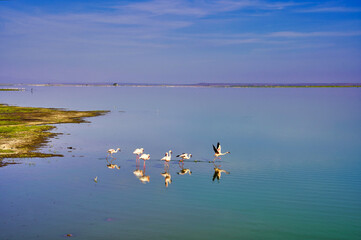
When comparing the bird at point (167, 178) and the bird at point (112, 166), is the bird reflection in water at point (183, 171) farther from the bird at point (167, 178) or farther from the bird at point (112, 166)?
the bird at point (112, 166)

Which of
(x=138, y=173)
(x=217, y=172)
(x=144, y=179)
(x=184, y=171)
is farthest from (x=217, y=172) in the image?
(x=138, y=173)

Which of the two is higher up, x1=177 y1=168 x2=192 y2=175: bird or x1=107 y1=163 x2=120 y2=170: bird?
x1=177 y1=168 x2=192 y2=175: bird

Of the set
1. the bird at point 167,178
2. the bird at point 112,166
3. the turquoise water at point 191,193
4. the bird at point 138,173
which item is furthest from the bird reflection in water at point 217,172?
the bird at point 112,166

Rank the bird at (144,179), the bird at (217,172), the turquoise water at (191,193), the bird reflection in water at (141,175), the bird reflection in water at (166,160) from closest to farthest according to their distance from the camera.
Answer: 1. the turquoise water at (191,193)
2. the bird at (144,179)
3. the bird reflection in water at (141,175)
4. the bird at (217,172)
5. the bird reflection in water at (166,160)

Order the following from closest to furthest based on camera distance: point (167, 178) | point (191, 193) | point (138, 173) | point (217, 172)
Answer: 1. point (191, 193)
2. point (167, 178)
3. point (138, 173)
4. point (217, 172)

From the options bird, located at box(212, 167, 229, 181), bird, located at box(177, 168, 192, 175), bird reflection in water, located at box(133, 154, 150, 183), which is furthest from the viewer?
bird, located at box(177, 168, 192, 175)

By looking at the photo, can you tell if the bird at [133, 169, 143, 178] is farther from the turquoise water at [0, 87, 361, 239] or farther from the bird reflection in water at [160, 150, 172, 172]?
the bird reflection in water at [160, 150, 172, 172]

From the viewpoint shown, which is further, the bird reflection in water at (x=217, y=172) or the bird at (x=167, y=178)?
the bird reflection in water at (x=217, y=172)

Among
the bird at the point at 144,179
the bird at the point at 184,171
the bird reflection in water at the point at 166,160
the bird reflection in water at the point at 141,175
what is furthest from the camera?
the bird reflection in water at the point at 166,160

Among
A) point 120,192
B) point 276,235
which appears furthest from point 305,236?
point 120,192

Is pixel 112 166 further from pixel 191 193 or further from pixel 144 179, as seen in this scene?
pixel 191 193

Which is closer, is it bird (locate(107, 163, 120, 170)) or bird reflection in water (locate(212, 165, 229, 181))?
bird reflection in water (locate(212, 165, 229, 181))

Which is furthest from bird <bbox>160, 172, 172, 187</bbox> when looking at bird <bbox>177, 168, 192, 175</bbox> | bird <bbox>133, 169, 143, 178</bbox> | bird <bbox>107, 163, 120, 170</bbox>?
bird <bbox>107, 163, 120, 170</bbox>

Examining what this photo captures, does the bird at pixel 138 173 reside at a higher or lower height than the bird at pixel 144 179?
higher
